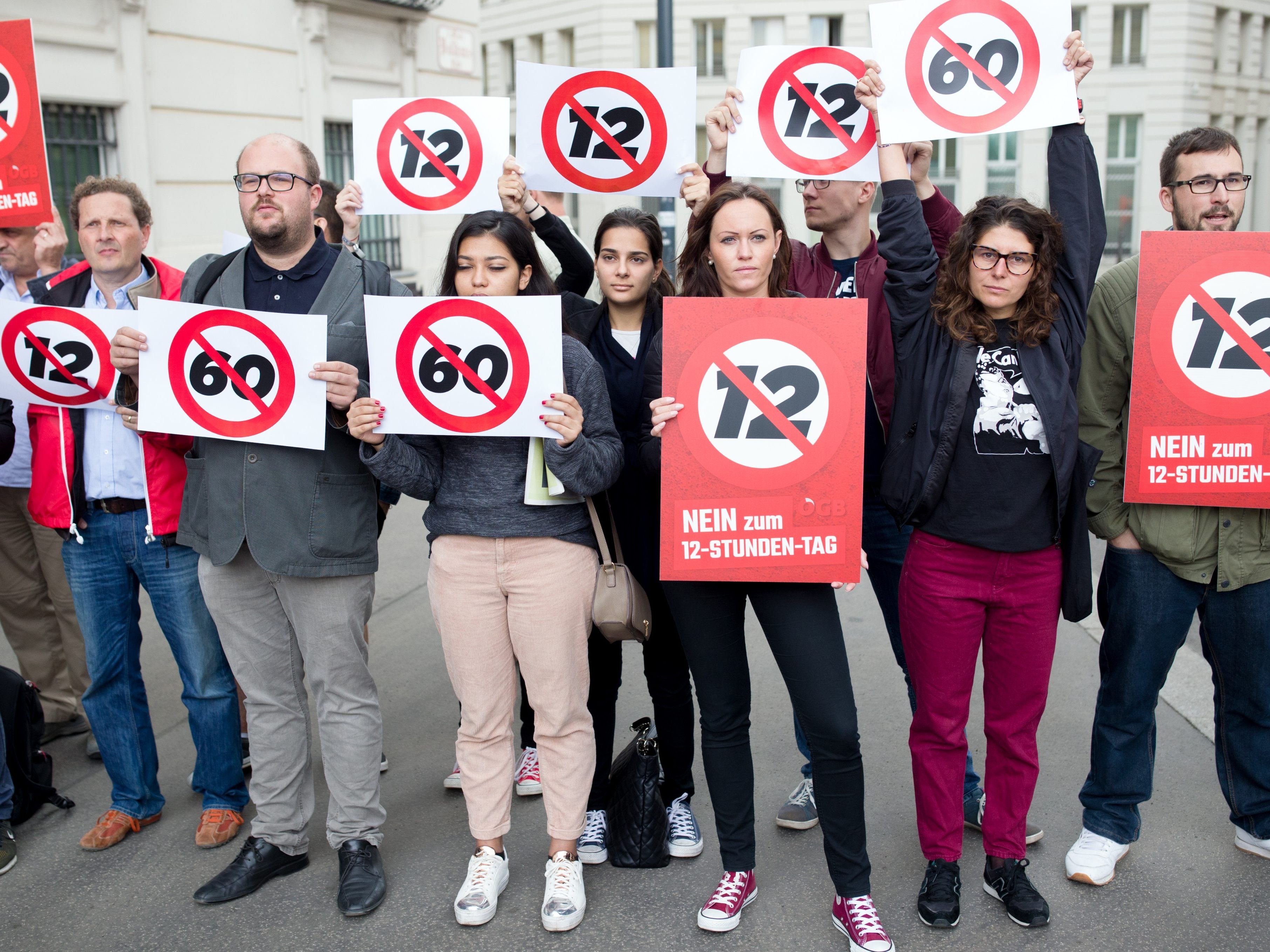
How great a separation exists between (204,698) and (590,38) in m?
35.5

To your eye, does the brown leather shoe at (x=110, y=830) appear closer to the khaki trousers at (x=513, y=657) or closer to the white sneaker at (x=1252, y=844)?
the khaki trousers at (x=513, y=657)

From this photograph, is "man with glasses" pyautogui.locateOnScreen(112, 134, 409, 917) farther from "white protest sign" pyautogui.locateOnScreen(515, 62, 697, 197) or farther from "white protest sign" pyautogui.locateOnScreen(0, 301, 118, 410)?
"white protest sign" pyautogui.locateOnScreen(515, 62, 697, 197)

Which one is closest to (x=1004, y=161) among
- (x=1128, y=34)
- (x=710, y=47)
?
(x=1128, y=34)

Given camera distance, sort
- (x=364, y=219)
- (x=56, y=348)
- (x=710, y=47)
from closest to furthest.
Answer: (x=56, y=348), (x=364, y=219), (x=710, y=47)

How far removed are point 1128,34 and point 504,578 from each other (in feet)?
123

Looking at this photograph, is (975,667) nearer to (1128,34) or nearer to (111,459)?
(111,459)

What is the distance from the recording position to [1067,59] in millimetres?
2971

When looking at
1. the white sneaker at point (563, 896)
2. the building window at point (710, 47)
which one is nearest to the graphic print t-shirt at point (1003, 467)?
the white sneaker at point (563, 896)

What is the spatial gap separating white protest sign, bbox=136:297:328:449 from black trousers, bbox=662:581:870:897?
1197 millimetres

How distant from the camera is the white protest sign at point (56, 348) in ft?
11.3

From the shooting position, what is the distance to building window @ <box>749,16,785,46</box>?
34625 mm

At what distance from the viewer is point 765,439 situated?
2.88 meters

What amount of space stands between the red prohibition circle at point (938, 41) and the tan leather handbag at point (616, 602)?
1475 millimetres

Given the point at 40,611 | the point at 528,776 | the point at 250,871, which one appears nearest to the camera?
the point at 250,871
